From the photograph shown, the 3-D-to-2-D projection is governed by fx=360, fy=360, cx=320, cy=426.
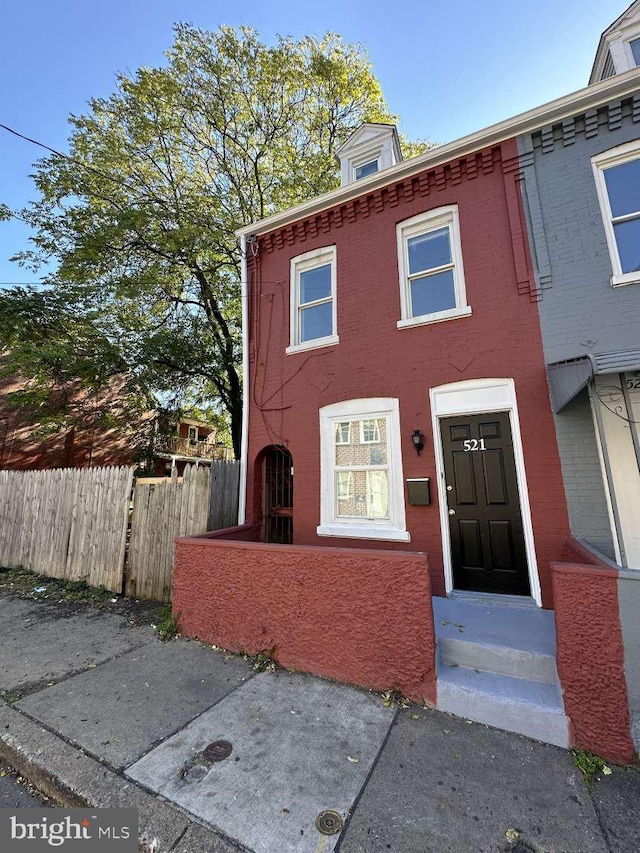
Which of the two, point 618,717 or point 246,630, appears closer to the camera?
point 618,717

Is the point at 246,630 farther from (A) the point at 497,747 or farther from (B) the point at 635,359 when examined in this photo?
(B) the point at 635,359

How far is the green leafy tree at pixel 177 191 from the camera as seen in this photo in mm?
9461

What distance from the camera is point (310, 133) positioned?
37.9 feet

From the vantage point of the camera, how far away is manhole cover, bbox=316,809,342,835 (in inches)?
78.8

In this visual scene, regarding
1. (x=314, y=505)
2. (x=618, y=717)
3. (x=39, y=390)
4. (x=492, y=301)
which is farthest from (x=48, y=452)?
(x=618, y=717)

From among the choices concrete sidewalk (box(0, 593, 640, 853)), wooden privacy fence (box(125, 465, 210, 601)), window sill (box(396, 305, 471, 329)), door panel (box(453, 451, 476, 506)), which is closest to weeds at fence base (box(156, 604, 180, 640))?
concrete sidewalk (box(0, 593, 640, 853))

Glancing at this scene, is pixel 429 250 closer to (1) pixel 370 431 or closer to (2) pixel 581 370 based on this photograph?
(1) pixel 370 431

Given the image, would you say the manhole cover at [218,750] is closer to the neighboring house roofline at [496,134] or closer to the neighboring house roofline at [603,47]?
the neighboring house roofline at [496,134]

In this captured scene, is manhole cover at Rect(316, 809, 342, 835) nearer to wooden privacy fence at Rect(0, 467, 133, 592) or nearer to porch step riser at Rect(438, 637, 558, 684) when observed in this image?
porch step riser at Rect(438, 637, 558, 684)

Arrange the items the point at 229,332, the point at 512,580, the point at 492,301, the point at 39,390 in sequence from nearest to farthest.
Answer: the point at 512,580 → the point at 492,301 → the point at 39,390 → the point at 229,332

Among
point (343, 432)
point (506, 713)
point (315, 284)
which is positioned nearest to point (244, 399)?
point (343, 432)

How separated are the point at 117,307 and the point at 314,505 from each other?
8.44 meters

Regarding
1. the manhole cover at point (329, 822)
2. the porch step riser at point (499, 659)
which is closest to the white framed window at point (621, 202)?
the porch step riser at point (499, 659)

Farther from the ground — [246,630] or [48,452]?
[48,452]
